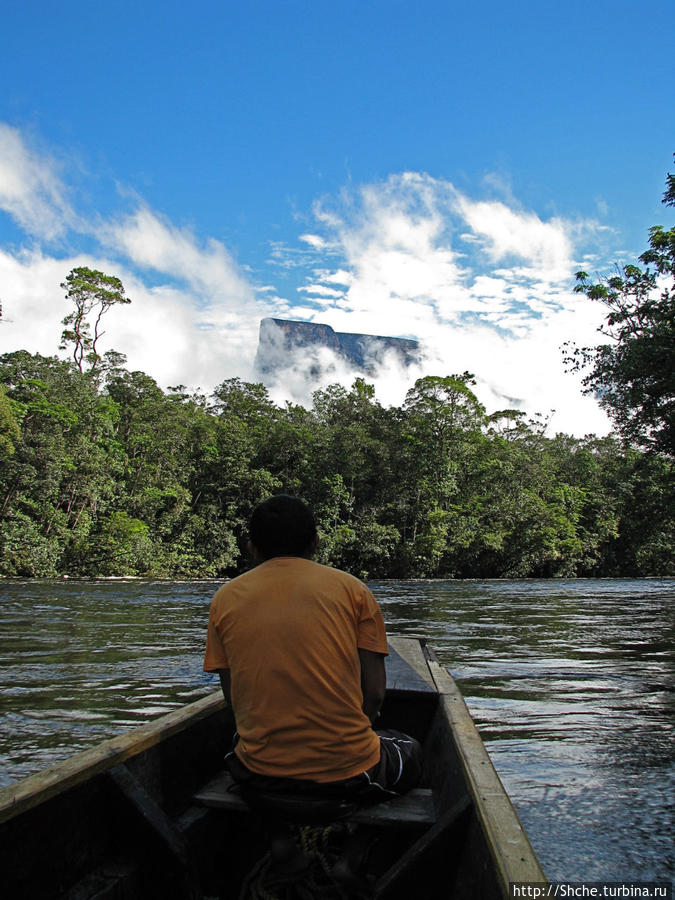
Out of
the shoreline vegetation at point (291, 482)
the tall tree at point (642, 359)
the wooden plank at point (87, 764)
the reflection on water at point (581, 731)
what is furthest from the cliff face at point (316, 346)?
the wooden plank at point (87, 764)

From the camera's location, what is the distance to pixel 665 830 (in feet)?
10.1

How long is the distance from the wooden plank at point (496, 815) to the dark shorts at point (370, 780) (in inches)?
8.3

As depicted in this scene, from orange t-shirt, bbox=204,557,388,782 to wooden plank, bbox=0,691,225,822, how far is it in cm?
52

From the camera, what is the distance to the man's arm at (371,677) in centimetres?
213

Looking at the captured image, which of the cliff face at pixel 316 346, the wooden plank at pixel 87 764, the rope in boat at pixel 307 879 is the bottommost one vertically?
the rope in boat at pixel 307 879

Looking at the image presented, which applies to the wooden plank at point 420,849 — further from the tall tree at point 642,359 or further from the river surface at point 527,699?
the tall tree at point 642,359

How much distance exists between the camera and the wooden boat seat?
228 cm

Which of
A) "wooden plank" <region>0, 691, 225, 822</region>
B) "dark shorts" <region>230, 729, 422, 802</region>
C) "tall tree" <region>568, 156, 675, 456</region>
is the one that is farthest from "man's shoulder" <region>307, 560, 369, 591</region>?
"tall tree" <region>568, 156, 675, 456</region>

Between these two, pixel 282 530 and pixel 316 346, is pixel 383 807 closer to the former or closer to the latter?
pixel 282 530

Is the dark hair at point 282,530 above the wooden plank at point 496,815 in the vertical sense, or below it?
above

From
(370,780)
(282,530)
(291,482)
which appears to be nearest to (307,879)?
(370,780)

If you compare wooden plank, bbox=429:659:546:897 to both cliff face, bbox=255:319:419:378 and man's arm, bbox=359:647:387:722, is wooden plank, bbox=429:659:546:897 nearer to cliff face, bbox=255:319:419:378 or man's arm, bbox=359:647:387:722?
man's arm, bbox=359:647:387:722

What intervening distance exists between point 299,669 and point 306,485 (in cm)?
3247

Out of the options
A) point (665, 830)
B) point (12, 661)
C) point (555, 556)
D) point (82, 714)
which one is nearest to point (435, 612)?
point (12, 661)
